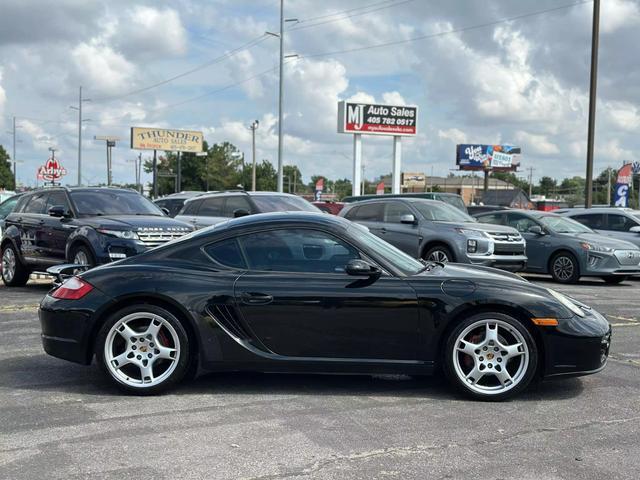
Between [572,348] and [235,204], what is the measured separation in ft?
32.9

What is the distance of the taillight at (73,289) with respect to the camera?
18.4ft

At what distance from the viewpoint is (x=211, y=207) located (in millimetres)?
15211

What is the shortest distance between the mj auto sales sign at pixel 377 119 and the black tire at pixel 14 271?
36.1 m

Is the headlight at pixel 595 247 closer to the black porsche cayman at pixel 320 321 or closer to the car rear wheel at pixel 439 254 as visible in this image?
the car rear wheel at pixel 439 254

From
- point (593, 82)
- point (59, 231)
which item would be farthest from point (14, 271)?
point (593, 82)

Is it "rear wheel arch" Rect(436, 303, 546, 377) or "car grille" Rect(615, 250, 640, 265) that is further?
"car grille" Rect(615, 250, 640, 265)

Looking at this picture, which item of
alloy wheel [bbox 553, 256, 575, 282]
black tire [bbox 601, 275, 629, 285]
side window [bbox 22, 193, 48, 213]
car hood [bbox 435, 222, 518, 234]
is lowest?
black tire [bbox 601, 275, 629, 285]

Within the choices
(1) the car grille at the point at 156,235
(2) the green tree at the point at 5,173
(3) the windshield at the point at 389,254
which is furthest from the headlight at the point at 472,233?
(2) the green tree at the point at 5,173

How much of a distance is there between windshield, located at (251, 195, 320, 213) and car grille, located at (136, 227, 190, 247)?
330cm

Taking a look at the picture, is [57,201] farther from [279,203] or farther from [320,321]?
[320,321]

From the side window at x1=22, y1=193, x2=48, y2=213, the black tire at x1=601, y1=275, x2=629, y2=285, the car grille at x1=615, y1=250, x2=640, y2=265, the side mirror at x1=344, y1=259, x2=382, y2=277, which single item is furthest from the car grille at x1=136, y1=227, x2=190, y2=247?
the black tire at x1=601, y1=275, x2=629, y2=285

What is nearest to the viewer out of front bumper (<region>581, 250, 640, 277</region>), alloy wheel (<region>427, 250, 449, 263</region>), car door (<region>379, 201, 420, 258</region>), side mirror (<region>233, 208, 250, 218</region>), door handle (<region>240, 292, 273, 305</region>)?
door handle (<region>240, 292, 273, 305</region>)

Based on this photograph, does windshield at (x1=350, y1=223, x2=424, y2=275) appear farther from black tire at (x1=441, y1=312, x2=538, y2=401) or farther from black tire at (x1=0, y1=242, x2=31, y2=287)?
black tire at (x1=0, y1=242, x2=31, y2=287)

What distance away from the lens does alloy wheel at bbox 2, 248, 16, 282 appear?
494 inches
